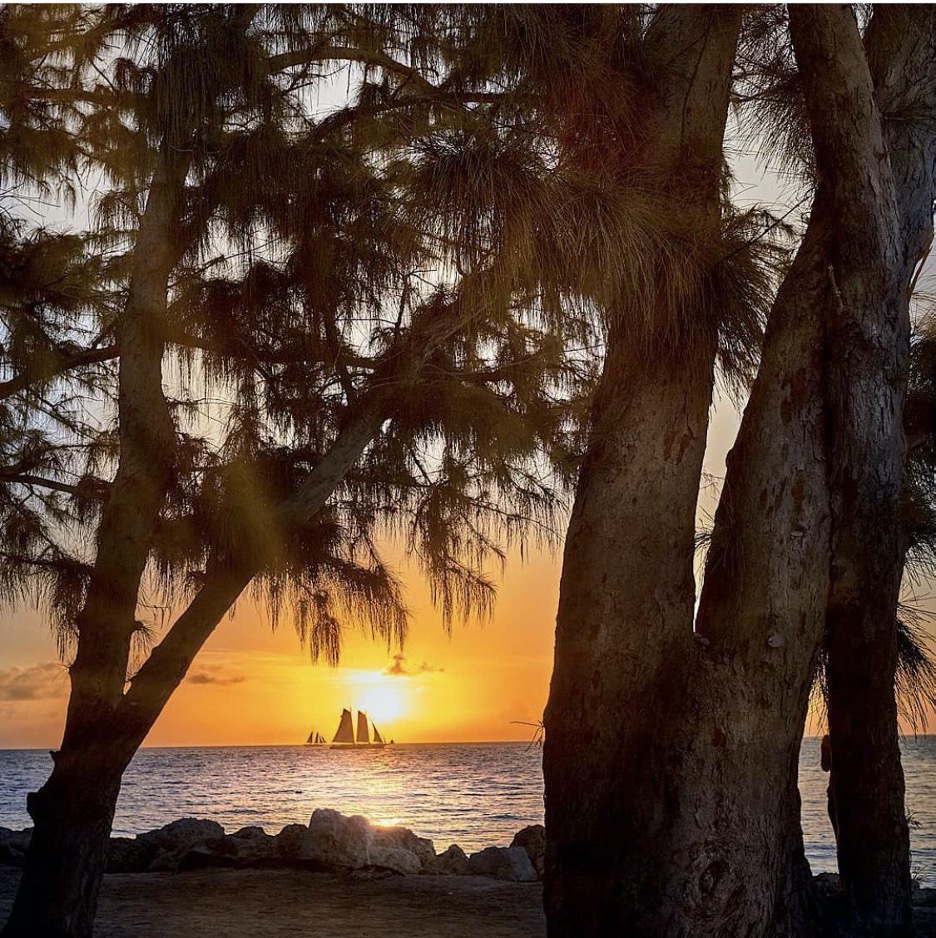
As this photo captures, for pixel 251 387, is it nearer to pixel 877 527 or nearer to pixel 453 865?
pixel 877 527

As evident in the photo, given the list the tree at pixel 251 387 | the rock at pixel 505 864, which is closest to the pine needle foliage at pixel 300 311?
the tree at pixel 251 387

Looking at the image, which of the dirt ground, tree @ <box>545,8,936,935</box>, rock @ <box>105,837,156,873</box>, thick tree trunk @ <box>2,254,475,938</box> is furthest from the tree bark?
rock @ <box>105,837,156,873</box>

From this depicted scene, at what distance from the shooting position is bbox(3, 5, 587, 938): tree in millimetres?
3879

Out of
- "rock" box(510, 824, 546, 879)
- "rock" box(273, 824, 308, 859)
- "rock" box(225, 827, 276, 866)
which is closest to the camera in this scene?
"rock" box(225, 827, 276, 866)

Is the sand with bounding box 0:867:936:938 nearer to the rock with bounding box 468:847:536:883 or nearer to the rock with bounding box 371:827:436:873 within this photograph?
the rock with bounding box 468:847:536:883

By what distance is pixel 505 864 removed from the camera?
7062 millimetres

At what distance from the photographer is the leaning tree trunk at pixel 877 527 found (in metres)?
2.91

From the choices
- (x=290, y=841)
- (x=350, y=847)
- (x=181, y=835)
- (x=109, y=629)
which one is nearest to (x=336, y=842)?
(x=350, y=847)

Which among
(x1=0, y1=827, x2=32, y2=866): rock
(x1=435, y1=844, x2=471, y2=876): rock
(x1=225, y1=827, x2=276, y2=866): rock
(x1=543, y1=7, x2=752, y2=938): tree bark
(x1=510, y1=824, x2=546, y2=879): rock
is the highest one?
(x1=543, y1=7, x2=752, y2=938): tree bark

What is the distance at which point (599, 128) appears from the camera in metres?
3.35

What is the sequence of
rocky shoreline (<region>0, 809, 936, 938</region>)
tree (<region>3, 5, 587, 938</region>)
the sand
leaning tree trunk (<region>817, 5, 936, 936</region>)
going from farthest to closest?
A: rocky shoreline (<region>0, 809, 936, 938</region>) < the sand < tree (<region>3, 5, 587, 938</region>) < leaning tree trunk (<region>817, 5, 936, 936</region>)

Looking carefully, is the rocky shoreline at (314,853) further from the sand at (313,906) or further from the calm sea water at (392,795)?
the calm sea water at (392,795)

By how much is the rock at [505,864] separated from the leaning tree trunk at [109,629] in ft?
10.6

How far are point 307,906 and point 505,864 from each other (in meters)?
1.77
